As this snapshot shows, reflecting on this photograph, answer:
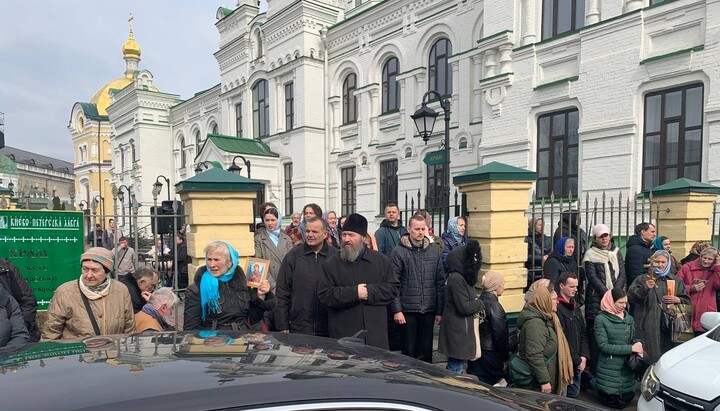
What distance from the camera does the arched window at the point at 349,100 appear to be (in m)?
18.9

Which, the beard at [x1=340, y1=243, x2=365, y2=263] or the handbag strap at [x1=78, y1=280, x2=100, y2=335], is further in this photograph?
the beard at [x1=340, y1=243, x2=365, y2=263]

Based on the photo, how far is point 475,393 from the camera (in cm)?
171

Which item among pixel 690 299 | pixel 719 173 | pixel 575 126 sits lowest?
pixel 690 299

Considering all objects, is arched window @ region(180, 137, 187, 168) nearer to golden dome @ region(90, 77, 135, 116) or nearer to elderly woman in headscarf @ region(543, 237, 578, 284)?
golden dome @ region(90, 77, 135, 116)

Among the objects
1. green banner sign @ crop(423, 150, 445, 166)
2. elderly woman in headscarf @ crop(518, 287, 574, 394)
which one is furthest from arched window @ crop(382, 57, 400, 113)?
elderly woman in headscarf @ crop(518, 287, 574, 394)

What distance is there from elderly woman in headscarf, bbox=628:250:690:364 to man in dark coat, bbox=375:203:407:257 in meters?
2.74

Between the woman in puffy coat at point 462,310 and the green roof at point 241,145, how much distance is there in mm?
16828

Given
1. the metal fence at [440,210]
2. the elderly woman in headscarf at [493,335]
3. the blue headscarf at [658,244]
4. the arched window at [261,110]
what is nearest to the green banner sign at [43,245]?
the metal fence at [440,210]

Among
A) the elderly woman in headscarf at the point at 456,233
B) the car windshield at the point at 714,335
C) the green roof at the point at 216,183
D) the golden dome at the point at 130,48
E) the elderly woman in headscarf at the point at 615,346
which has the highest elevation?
the golden dome at the point at 130,48

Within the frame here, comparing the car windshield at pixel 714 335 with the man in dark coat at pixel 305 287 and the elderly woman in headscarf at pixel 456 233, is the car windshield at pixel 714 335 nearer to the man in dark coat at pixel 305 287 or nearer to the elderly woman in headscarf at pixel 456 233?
the elderly woman in headscarf at pixel 456 233

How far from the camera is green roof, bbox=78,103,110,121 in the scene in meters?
46.9

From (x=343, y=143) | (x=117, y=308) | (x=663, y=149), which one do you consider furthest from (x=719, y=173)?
(x=343, y=143)

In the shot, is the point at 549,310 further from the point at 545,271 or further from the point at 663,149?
the point at 663,149

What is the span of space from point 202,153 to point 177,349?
21250mm
